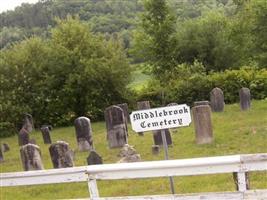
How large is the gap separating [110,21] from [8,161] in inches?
2166

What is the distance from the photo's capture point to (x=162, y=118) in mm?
7555

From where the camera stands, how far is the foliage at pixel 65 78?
26.9 metres

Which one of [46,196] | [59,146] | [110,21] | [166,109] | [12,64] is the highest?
[110,21]

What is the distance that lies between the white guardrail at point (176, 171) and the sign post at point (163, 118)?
1207mm

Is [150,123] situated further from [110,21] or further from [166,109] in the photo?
[110,21]

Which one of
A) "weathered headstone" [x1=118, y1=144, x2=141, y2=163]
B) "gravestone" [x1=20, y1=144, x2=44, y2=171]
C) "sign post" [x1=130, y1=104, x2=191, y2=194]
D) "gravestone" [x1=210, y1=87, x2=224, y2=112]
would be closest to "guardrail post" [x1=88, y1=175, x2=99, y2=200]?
"sign post" [x1=130, y1=104, x2=191, y2=194]

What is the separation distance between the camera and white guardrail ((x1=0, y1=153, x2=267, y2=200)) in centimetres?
596

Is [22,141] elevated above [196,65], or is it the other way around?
[196,65]

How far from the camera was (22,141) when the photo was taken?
62.6ft

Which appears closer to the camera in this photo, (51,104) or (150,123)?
(150,123)

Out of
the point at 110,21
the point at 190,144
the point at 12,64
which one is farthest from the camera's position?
the point at 110,21

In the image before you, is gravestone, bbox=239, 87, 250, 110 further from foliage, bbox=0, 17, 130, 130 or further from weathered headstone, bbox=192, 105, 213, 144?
foliage, bbox=0, 17, 130, 130

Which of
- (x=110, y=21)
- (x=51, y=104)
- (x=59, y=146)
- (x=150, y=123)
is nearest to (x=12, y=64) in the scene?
(x=51, y=104)

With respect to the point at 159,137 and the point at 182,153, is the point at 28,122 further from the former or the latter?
the point at 182,153
